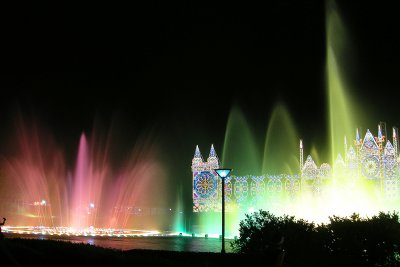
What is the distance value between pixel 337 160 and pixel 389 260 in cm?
2775

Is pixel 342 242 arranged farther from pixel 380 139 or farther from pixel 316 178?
pixel 316 178

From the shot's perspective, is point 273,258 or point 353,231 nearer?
point 273,258

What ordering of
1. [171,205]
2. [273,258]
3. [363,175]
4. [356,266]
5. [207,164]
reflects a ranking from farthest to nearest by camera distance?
[171,205]
[207,164]
[363,175]
[356,266]
[273,258]

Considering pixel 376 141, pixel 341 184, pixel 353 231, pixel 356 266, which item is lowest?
pixel 356 266

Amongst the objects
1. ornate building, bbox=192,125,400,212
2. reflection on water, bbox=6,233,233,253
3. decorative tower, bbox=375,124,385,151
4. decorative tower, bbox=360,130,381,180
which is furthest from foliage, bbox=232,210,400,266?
decorative tower, bbox=375,124,385,151

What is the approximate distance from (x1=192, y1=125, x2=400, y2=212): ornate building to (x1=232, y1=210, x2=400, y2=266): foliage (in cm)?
Result: 2646

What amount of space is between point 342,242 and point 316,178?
30010mm

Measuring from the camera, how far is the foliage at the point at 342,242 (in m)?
11.7

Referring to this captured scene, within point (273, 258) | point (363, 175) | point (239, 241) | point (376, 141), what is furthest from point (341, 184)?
point (273, 258)

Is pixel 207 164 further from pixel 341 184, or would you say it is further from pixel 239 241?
pixel 239 241

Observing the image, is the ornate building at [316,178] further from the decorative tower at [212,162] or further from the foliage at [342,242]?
the foliage at [342,242]

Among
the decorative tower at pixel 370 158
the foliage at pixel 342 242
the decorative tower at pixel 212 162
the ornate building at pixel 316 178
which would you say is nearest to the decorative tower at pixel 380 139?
the ornate building at pixel 316 178

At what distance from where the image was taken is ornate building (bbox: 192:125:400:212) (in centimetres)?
3750

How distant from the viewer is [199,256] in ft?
38.2
